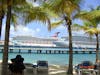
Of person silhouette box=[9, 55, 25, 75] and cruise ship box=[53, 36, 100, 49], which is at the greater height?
cruise ship box=[53, 36, 100, 49]

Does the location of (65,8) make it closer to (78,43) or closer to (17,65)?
(17,65)

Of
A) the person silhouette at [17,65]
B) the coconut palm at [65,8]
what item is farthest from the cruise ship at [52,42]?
the person silhouette at [17,65]

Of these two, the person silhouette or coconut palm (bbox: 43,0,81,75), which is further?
coconut palm (bbox: 43,0,81,75)

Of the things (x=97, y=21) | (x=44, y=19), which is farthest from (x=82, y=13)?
(x=97, y=21)

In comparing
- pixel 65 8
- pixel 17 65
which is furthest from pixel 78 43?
pixel 17 65

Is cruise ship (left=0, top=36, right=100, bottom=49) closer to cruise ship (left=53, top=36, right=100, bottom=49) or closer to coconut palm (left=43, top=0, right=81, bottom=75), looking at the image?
cruise ship (left=53, top=36, right=100, bottom=49)

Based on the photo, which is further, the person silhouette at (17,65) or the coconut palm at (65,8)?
the coconut palm at (65,8)

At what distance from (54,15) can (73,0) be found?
2473 millimetres

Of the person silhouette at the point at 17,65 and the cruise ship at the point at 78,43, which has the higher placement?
the cruise ship at the point at 78,43

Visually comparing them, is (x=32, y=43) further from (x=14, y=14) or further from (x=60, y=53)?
(x=14, y=14)

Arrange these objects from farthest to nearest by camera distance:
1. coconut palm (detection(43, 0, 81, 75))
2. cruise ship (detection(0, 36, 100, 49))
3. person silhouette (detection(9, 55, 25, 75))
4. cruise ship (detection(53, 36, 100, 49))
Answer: cruise ship (detection(53, 36, 100, 49)), cruise ship (detection(0, 36, 100, 49)), coconut palm (detection(43, 0, 81, 75)), person silhouette (detection(9, 55, 25, 75))

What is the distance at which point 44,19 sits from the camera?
22.0m

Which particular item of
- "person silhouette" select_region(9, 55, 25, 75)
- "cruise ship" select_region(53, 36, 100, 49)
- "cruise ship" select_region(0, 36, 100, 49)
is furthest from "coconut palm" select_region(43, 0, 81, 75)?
"cruise ship" select_region(53, 36, 100, 49)

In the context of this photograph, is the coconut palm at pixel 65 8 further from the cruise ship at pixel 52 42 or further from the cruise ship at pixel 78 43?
the cruise ship at pixel 78 43
